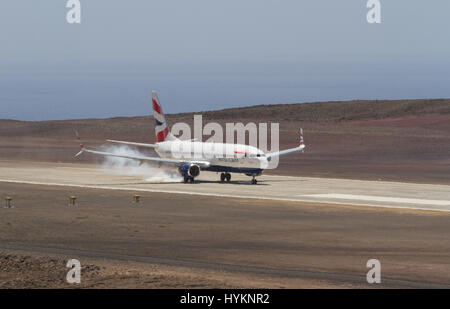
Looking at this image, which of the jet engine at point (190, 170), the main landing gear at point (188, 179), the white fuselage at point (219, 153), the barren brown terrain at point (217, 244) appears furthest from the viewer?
the main landing gear at point (188, 179)

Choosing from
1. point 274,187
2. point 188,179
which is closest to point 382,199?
point 274,187

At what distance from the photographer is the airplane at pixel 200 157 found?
7069 centimetres

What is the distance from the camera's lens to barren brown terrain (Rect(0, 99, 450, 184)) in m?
96.7

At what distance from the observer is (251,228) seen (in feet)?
143

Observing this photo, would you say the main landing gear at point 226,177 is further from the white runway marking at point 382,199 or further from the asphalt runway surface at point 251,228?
the white runway marking at point 382,199

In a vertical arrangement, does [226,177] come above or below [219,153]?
below

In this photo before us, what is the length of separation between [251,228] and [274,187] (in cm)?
2620

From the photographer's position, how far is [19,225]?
143 ft

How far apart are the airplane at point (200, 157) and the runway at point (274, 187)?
4.47 ft

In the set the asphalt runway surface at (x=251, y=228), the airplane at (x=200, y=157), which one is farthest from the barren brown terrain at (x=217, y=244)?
the airplane at (x=200, y=157)

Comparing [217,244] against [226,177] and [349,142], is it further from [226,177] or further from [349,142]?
[349,142]

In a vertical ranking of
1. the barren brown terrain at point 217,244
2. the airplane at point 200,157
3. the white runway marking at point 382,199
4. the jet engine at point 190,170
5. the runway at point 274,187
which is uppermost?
the airplane at point 200,157

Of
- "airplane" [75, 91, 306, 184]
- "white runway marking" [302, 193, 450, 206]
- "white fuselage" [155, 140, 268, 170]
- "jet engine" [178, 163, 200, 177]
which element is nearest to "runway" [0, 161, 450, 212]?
"white runway marking" [302, 193, 450, 206]
